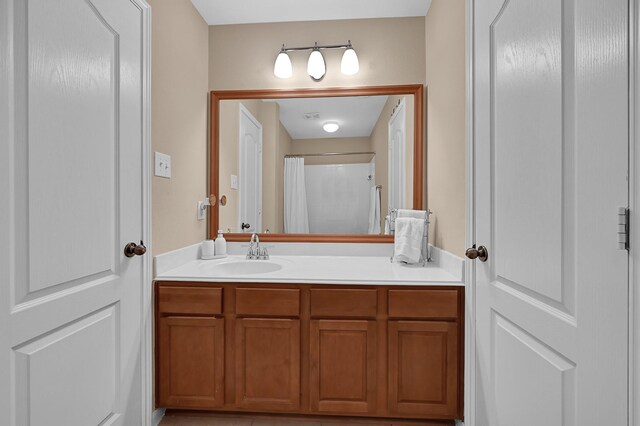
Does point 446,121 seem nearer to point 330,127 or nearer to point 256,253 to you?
point 330,127

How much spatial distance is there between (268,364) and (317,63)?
5.89 feet

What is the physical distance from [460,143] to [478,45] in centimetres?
42

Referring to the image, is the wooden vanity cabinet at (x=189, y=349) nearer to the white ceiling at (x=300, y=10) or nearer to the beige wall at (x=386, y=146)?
the beige wall at (x=386, y=146)

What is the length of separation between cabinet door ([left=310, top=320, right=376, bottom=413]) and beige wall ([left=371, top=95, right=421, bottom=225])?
840mm

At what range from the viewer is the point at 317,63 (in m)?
2.22

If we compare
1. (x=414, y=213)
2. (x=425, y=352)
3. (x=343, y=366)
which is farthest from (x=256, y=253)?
(x=425, y=352)

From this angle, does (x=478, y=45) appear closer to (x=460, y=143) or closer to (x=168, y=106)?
(x=460, y=143)

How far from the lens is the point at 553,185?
91cm

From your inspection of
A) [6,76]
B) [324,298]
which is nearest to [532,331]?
[324,298]

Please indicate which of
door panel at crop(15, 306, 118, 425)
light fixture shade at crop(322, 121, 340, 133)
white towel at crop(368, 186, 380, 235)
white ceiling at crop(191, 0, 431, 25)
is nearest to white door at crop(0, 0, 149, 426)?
door panel at crop(15, 306, 118, 425)

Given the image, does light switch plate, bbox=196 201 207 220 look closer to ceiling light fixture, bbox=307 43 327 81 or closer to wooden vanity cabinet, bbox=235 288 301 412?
wooden vanity cabinet, bbox=235 288 301 412

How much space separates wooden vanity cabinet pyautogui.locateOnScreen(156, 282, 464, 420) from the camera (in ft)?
5.31

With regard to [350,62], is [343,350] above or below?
below

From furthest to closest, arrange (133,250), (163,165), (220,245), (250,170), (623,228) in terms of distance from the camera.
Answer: (250,170), (220,245), (163,165), (133,250), (623,228)
